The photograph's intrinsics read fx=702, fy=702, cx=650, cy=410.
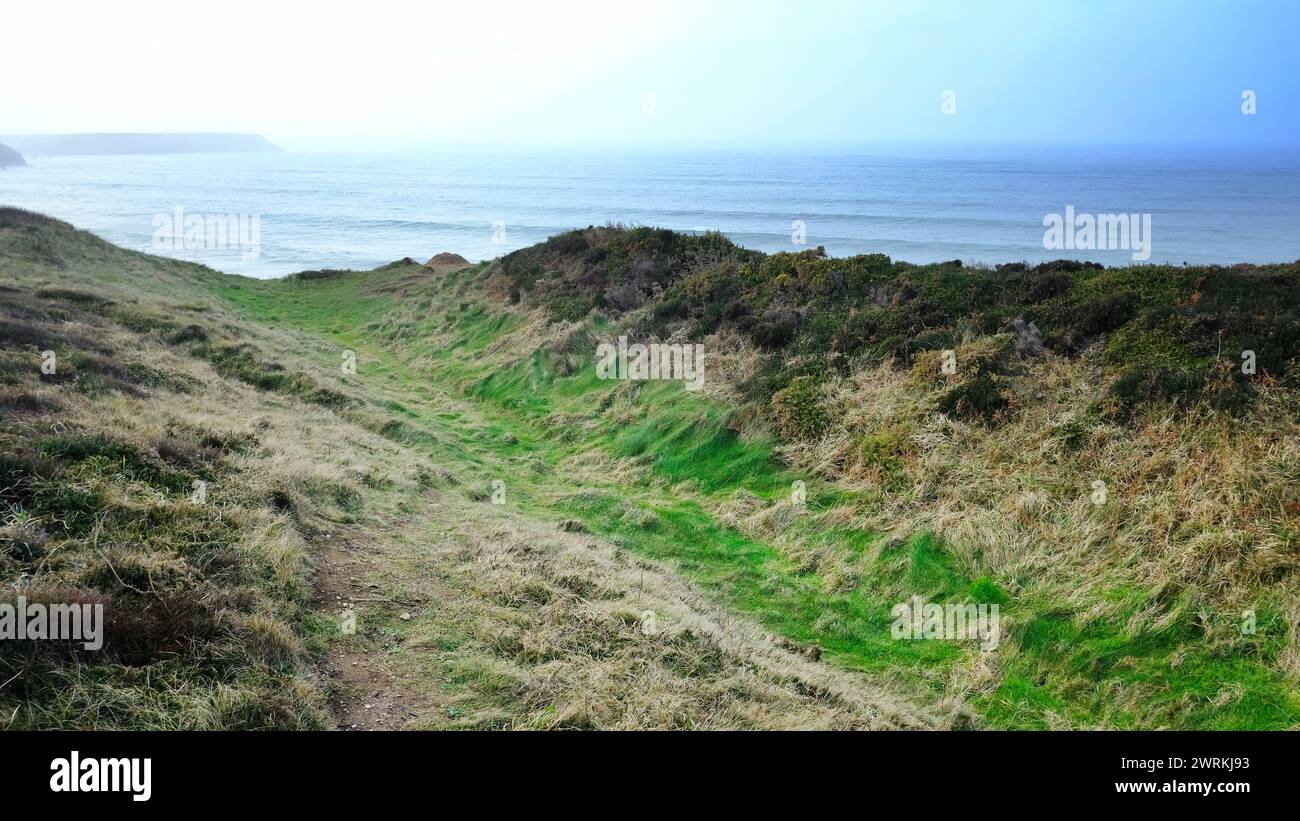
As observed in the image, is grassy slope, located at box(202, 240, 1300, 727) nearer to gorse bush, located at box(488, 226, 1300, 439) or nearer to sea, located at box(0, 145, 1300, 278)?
gorse bush, located at box(488, 226, 1300, 439)

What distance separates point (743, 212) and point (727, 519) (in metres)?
79.5

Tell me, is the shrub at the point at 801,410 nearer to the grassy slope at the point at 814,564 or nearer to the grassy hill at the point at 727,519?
the grassy hill at the point at 727,519

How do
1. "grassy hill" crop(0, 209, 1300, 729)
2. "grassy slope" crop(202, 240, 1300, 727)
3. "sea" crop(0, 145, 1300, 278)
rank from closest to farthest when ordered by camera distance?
"grassy hill" crop(0, 209, 1300, 729)
"grassy slope" crop(202, 240, 1300, 727)
"sea" crop(0, 145, 1300, 278)

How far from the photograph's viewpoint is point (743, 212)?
86.6 metres

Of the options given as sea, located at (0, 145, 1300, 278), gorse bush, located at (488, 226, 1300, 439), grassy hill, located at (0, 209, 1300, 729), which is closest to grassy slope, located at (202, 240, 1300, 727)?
grassy hill, located at (0, 209, 1300, 729)

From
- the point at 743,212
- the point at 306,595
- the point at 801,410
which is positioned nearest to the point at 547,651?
the point at 306,595

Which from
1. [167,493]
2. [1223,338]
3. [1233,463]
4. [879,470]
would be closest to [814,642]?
[879,470]

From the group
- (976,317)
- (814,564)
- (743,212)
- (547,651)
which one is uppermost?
(743,212)

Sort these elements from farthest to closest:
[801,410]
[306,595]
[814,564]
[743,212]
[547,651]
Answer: [743,212] < [801,410] < [814,564] < [306,595] < [547,651]

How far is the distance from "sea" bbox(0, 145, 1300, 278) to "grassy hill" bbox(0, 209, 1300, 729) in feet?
59.2

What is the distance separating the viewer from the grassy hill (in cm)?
620

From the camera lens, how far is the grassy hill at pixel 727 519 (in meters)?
6.20

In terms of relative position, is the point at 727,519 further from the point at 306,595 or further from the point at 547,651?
the point at 306,595
